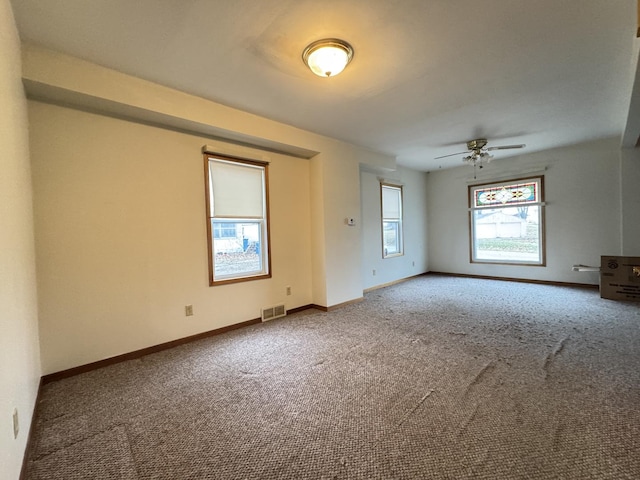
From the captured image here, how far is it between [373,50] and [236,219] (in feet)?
7.84

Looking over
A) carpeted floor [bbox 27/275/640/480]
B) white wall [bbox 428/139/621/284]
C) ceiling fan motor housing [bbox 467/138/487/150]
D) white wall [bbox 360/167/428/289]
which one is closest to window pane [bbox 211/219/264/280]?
carpeted floor [bbox 27/275/640/480]

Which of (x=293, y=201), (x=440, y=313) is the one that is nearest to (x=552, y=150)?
(x=440, y=313)

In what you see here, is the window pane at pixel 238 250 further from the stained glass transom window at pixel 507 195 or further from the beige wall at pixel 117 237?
the stained glass transom window at pixel 507 195

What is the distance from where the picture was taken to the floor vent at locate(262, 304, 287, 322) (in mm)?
3788

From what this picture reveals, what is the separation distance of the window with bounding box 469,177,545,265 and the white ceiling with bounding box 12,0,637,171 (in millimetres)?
2345

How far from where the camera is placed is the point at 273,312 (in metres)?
3.88

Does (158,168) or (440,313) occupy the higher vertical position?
(158,168)

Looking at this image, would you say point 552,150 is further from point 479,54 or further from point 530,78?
point 479,54

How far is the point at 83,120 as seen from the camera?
8.25 feet

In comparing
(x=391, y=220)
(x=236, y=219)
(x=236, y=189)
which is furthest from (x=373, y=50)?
(x=391, y=220)

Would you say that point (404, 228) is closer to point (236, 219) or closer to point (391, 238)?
point (391, 238)

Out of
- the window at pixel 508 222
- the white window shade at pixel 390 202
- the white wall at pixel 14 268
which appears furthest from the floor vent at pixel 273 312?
the window at pixel 508 222

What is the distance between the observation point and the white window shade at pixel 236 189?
3369 millimetres

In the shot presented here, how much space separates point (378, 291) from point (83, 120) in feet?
16.0
